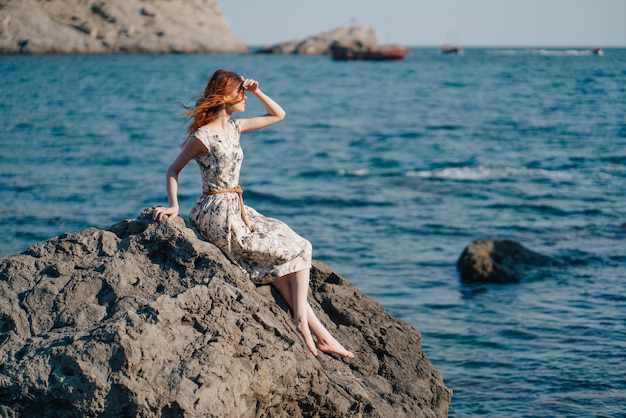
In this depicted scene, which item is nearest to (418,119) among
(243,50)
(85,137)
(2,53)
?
(85,137)

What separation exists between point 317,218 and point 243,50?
134935 mm

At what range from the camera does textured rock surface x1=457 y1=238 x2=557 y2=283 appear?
39.5 feet

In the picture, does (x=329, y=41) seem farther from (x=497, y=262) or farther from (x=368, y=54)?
(x=497, y=262)

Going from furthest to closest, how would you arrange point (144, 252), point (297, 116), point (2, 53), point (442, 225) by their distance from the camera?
point (2, 53) → point (297, 116) → point (442, 225) → point (144, 252)

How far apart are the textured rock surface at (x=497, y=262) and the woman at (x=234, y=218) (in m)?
7.26

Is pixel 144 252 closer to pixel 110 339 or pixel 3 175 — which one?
pixel 110 339

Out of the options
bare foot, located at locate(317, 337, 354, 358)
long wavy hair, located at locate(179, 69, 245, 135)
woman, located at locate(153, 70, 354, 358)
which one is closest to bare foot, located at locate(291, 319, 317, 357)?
woman, located at locate(153, 70, 354, 358)

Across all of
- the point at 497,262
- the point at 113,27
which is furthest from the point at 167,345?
the point at 113,27

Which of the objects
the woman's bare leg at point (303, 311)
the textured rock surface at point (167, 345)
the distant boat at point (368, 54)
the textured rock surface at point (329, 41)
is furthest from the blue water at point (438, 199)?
the textured rock surface at point (329, 41)

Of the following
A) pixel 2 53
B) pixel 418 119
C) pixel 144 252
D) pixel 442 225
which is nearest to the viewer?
pixel 144 252

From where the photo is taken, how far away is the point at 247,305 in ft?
14.1

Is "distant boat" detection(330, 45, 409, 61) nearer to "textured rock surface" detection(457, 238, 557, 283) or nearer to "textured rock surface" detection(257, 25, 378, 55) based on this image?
"textured rock surface" detection(257, 25, 378, 55)

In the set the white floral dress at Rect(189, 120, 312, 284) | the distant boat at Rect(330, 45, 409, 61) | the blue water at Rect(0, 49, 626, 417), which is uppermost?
the distant boat at Rect(330, 45, 409, 61)

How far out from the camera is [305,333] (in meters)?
4.99
